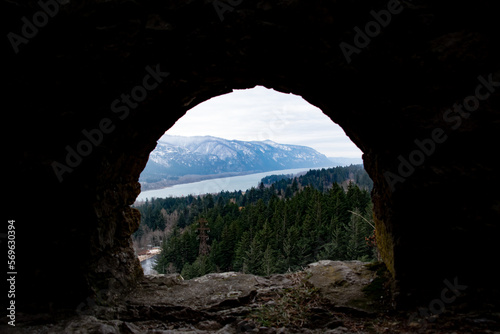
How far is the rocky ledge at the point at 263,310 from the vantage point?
4.87 m

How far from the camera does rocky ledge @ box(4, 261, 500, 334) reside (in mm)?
4871

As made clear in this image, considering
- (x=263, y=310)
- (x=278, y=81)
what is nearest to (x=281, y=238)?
(x=263, y=310)

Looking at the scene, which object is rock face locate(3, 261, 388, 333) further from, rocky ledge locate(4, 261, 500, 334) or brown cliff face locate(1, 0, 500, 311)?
brown cliff face locate(1, 0, 500, 311)

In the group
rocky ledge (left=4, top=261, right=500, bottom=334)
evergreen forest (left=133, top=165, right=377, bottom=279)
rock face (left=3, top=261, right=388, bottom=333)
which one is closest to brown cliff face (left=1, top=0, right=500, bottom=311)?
rocky ledge (left=4, top=261, right=500, bottom=334)

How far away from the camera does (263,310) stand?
580 centimetres

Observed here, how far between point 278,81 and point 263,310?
521cm

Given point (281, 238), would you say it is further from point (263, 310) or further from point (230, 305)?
point (263, 310)

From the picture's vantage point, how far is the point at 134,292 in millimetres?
6645

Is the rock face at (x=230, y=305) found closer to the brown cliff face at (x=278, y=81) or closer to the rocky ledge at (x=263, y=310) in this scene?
the rocky ledge at (x=263, y=310)

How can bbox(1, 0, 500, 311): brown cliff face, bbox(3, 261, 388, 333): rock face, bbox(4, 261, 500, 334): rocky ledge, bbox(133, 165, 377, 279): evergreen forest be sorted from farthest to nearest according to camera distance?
bbox(133, 165, 377, 279): evergreen forest, bbox(3, 261, 388, 333): rock face, bbox(4, 261, 500, 334): rocky ledge, bbox(1, 0, 500, 311): brown cliff face

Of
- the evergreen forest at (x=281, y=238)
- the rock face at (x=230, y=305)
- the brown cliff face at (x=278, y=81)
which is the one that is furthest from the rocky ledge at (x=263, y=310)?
the evergreen forest at (x=281, y=238)

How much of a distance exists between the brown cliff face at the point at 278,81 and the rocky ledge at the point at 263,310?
506 millimetres

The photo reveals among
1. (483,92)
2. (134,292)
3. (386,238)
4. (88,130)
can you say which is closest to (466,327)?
(386,238)

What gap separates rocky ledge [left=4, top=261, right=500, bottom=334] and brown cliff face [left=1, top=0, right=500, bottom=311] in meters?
0.51
